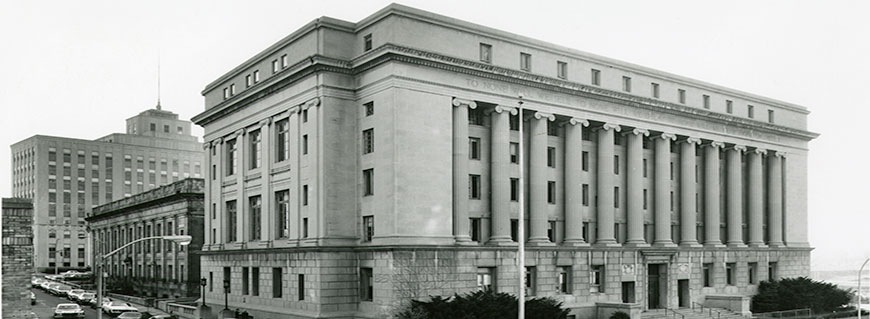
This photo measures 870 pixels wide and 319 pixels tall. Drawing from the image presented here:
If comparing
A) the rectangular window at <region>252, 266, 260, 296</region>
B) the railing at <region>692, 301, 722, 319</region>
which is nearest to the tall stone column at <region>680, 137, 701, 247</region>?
the railing at <region>692, 301, 722, 319</region>

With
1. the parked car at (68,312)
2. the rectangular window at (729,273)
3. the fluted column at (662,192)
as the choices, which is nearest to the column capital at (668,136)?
the fluted column at (662,192)

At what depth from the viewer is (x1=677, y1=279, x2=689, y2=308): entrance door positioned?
2534 inches

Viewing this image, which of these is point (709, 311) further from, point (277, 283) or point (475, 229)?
point (277, 283)

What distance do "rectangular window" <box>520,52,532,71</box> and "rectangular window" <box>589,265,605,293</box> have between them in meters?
15.0

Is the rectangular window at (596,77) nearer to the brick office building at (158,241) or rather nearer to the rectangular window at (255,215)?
the rectangular window at (255,215)

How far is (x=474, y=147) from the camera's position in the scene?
53719 mm

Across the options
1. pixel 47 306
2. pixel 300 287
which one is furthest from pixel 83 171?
pixel 300 287

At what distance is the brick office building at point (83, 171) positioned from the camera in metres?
146

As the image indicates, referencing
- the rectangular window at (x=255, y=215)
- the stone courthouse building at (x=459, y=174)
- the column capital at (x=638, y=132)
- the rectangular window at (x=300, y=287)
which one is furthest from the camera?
the column capital at (x=638, y=132)

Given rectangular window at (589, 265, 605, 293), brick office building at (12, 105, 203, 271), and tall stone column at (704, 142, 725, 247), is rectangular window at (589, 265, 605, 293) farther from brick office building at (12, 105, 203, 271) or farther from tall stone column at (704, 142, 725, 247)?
brick office building at (12, 105, 203, 271)

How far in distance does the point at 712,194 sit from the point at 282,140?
118ft

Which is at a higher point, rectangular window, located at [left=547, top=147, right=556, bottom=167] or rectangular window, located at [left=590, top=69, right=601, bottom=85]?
rectangular window, located at [left=590, top=69, right=601, bottom=85]

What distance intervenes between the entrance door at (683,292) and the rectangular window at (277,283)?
30.9m

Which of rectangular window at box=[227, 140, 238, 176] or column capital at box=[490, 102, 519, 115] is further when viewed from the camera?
rectangular window at box=[227, 140, 238, 176]
